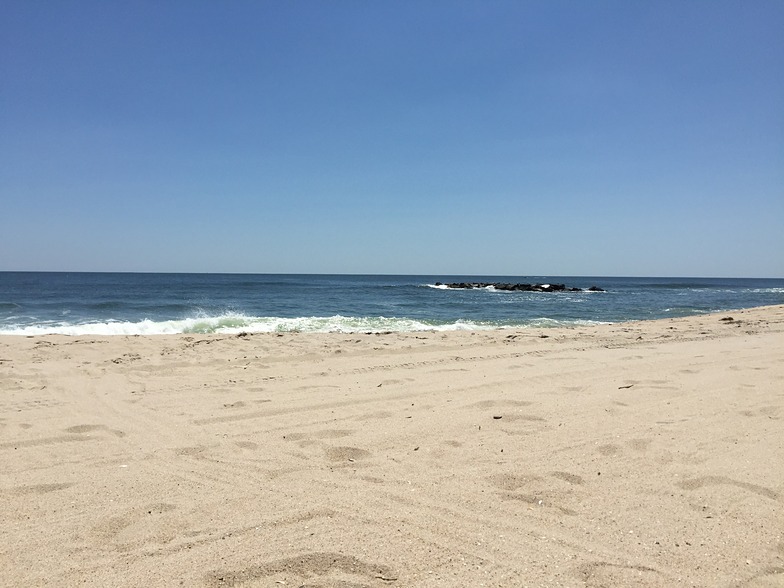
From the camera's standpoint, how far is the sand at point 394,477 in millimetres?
2344

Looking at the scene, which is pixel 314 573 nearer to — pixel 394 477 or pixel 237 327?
pixel 394 477

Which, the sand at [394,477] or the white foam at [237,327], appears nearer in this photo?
the sand at [394,477]

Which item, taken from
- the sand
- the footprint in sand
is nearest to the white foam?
the sand

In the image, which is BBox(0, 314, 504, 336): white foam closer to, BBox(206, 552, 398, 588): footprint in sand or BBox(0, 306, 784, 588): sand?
BBox(0, 306, 784, 588): sand

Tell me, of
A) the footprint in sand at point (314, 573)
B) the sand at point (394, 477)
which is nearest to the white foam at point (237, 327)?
the sand at point (394, 477)

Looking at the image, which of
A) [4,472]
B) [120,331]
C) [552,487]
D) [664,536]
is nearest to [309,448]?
[552,487]

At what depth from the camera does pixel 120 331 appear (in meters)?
14.3

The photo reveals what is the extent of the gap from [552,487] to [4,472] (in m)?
3.88

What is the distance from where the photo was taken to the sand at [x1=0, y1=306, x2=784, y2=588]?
2.34 meters

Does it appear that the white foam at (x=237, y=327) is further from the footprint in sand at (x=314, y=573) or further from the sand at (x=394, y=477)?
the footprint in sand at (x=314, y=573)

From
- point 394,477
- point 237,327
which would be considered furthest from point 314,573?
point 237,327

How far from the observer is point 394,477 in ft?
10.9

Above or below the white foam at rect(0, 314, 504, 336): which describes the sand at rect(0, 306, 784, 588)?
above

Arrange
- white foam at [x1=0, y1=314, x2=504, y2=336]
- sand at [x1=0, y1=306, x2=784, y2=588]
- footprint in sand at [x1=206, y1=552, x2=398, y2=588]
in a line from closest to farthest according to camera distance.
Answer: footprint in sand at [x1=206, y1=552, x2=398, y2=588] < sand at [x1=0, y1=306, x2=784, y2=588] < white foam at [x1=0, y1=314, x2=504, y2=336]
